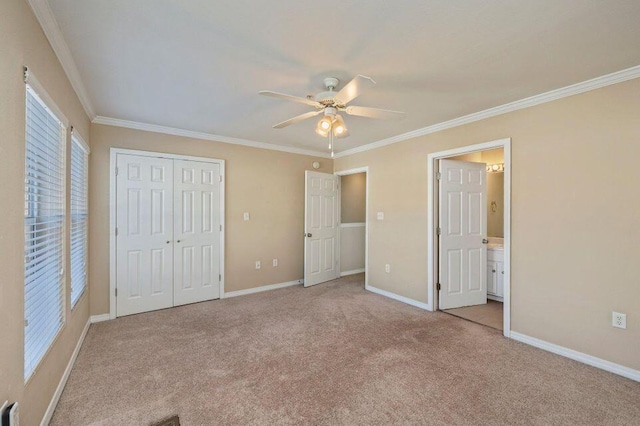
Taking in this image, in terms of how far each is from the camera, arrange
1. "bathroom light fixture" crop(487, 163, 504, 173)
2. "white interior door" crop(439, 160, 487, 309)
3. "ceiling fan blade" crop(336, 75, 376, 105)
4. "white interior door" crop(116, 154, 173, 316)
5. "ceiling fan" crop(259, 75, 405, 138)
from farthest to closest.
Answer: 1. "bathroom light fixture" crop(487, 163, 504, 173)
2. "white interior door" crop(439, 160, 487, 309)
3. "white interior door" crop(116, 154, 173, 316)
4. "ceiling fan" crop(259, 75, 405, 138)
5. "ceiling fan blade" crop(336, 75, 376, 105)

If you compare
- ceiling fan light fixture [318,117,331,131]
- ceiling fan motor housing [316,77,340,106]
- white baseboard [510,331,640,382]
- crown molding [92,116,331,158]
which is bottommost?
white baseboard [510,331,640,382]

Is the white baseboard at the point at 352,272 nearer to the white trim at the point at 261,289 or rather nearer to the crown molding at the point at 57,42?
the white trim at the point at 261,289

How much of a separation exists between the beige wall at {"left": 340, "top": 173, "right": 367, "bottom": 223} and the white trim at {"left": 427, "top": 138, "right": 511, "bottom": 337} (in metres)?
2.32

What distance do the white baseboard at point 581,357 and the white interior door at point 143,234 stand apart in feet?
13.8

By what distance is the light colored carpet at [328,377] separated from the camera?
1858 millimetres

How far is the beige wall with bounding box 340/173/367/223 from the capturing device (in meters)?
5.95

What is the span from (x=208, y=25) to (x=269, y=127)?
2.07 metres

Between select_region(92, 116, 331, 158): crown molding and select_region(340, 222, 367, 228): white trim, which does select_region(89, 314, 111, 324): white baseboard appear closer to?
select_region(92, 116, 331, 158): crown molding

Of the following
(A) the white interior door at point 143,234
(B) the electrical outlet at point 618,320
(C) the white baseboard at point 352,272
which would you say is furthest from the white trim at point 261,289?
(B) the electrical outlet at point 618,320

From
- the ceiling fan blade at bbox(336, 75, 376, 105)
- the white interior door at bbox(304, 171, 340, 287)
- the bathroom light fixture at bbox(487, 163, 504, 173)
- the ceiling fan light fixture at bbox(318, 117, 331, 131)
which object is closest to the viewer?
the ceiling fan blade at bbox(336, 75, 376, 105)

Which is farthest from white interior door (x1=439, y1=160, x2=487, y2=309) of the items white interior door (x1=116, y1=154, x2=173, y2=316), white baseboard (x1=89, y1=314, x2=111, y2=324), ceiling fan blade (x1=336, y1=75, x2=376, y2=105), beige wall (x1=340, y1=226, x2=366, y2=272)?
white baseboard (x1=89, y1=314, x2=111, y2=324)

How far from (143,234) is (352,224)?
3783 mm

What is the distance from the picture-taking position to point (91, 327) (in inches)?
128

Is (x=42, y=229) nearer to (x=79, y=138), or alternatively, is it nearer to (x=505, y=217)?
(x=79, y=138)
